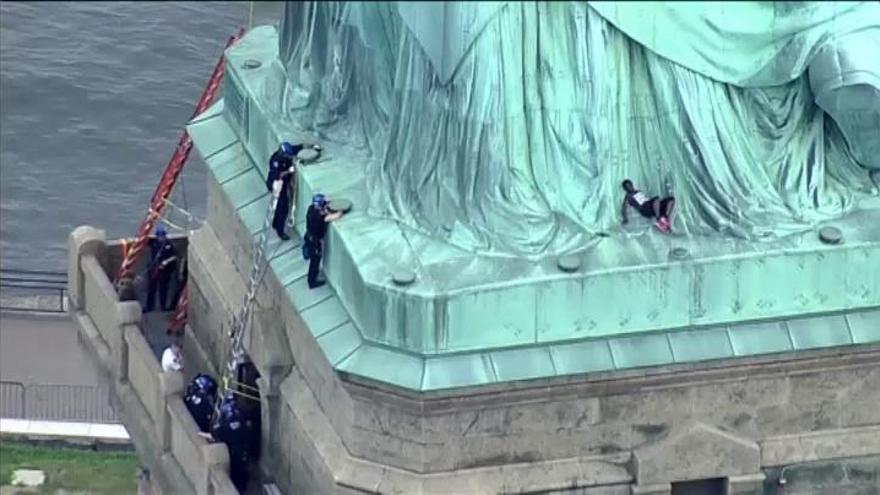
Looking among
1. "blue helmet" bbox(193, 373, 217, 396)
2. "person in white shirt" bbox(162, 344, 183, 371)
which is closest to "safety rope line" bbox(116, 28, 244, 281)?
"person in white shirt" bbox(162, 344, 183, 371)

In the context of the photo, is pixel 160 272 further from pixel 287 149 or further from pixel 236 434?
pixel 287 149

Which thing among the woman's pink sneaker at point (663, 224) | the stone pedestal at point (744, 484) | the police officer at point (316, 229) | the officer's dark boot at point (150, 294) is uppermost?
the woman's pink sneaker at point (663, 224)

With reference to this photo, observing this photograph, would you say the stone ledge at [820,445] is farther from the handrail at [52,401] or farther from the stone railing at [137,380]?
the handrail at [52,401]

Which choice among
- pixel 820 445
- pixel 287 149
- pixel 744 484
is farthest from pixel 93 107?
pixel 744 484

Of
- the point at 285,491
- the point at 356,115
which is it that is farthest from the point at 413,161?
the point at 285,491

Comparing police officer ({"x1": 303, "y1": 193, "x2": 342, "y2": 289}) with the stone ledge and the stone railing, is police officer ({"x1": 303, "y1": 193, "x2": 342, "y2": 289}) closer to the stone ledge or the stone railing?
the stone railing

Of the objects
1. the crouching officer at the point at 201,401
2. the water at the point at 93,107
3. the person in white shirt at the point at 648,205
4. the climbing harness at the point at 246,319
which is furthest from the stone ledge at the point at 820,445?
the water at the point at 93,107
